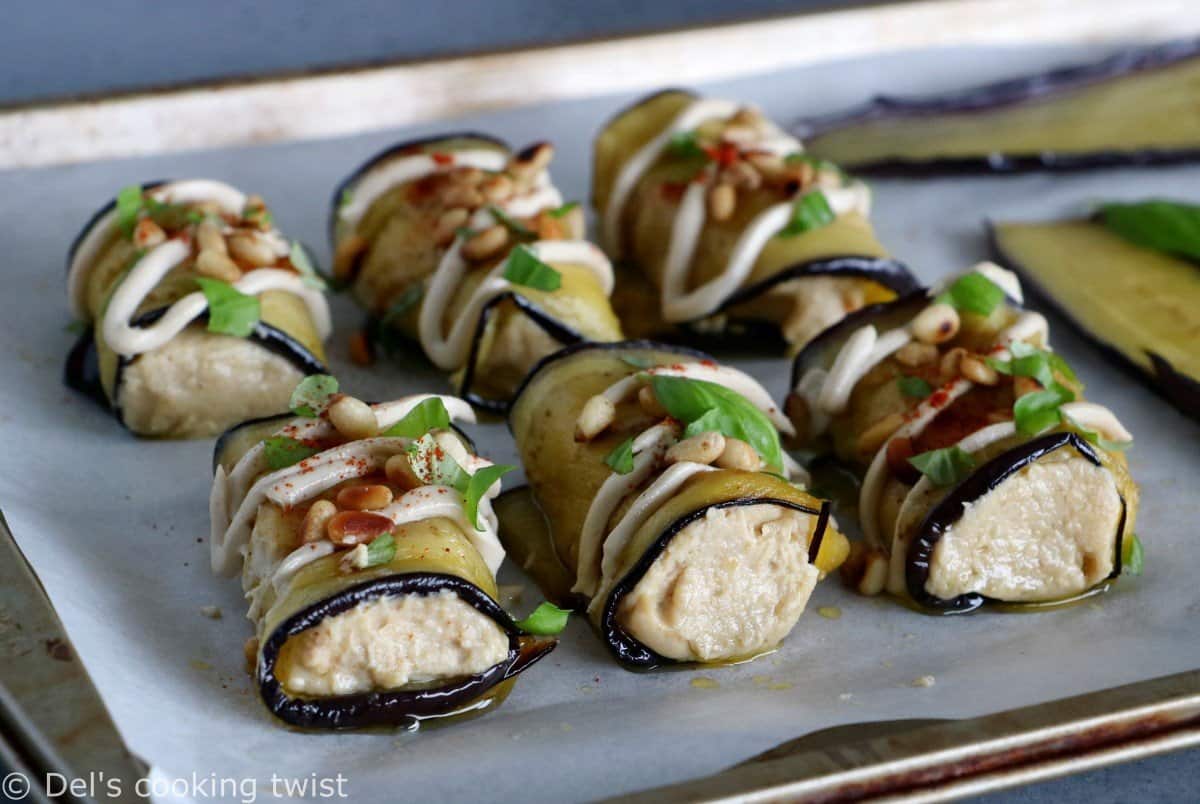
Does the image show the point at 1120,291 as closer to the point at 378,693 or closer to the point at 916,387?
the point at 916,387

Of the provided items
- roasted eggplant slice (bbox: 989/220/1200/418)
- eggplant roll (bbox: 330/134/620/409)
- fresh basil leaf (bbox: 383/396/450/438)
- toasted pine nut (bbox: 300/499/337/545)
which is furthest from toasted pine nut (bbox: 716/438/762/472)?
roasted eggplant slice (bbox: 989/220/1200/418)

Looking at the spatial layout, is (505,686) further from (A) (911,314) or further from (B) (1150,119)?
(B) (1150,119)

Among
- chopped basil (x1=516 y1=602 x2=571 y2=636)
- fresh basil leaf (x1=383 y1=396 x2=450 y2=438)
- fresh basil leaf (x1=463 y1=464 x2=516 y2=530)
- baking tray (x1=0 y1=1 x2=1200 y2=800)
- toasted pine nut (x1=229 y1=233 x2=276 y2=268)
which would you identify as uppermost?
toasted pine nut (x1=229 y1=233 x2=276 y2=268)

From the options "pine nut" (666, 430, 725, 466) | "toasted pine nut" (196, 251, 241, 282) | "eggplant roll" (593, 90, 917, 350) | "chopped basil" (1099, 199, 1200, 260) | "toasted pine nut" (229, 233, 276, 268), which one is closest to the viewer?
"pine nut" (666, 430, 725, 466)

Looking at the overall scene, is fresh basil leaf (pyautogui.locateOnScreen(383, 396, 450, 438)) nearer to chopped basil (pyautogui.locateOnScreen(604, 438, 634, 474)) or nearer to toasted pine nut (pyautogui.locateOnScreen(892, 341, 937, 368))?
chopped basil (pyautogui.locateOnScreen(604, 438, 634, 474))

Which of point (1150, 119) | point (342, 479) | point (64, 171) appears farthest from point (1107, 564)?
point (64, 171)

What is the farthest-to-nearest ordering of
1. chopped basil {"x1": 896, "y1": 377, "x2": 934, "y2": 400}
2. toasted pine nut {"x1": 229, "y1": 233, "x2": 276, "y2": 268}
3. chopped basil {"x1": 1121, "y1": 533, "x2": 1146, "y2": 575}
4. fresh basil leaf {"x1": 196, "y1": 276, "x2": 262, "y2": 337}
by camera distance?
toasted pine nut {"x1": 229, "y1": 233, "x2": 276, "y2": 268} → fresh basil leaf {"x1": 196, "y1": 276, "x2": 262, "y2": 337} → chopped basil {"x1": 896, "y1": 377, "x2": 934, "y2": 400} → chopped basil {"x1": 1121, "y1": 533, "x2": 1146, "y2": 575}

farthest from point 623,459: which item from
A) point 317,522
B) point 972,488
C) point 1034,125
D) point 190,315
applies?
point 1034,125
